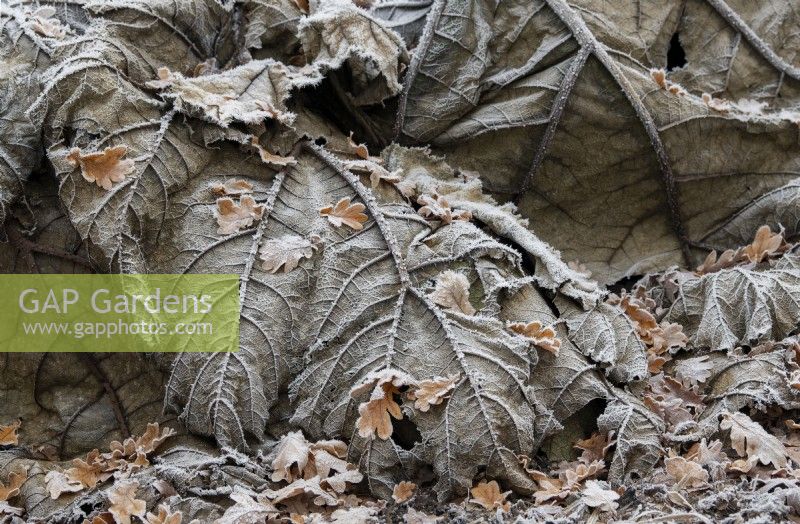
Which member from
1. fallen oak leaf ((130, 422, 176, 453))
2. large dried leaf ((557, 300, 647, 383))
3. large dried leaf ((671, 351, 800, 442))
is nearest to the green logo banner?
fallen oak leaf ((130, 422, 176, 453))

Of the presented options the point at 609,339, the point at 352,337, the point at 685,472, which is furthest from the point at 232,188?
the point at 685,472

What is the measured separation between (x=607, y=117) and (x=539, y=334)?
4.54ft

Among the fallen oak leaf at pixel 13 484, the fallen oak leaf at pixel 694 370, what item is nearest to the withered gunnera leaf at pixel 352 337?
the fallen oak leaf at pixel 13 484

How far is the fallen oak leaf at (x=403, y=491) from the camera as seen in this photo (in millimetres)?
2756

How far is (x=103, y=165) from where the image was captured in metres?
3.10

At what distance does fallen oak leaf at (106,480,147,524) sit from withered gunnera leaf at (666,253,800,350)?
237cm

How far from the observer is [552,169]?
3.98 m

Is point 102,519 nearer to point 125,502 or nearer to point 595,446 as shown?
point 125,502

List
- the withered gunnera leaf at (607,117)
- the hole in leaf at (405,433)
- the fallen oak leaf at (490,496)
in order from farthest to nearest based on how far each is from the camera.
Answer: the withered gunnera leaf at (607,117) < the hole in leaf at (405,433) < the fallen oak leaf at (490,496)

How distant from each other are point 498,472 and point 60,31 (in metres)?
2.70

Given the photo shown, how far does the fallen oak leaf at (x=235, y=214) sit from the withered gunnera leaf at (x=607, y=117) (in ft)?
3.22

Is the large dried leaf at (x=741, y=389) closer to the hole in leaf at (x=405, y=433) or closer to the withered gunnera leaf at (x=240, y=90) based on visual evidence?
the hole in leaf at (x=405, y=433)

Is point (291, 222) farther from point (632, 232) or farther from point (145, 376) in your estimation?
point (632, 232)

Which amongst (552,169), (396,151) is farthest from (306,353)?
(552,169)
